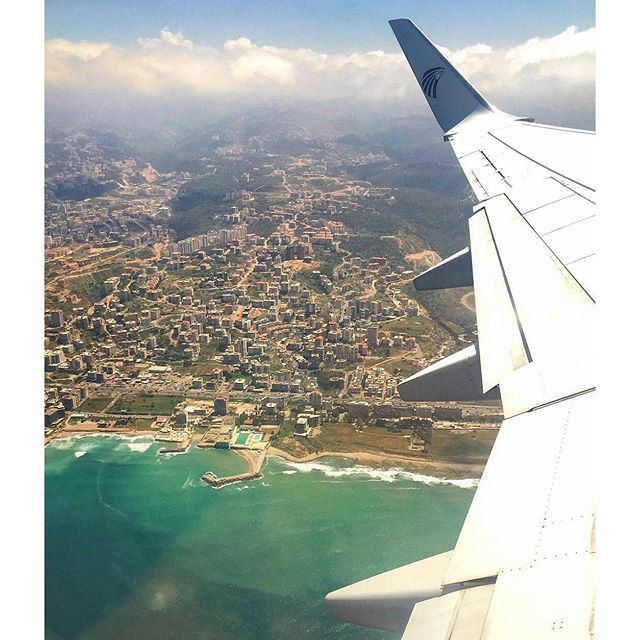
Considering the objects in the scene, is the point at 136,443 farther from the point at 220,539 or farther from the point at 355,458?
the point at 355,458

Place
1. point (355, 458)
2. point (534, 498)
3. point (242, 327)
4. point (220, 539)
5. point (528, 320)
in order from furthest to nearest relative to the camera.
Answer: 1. point (242, 327)
2. point (355, 458)
3. point (220, 539)
4. point (528, 320)
5. point (534, 498)

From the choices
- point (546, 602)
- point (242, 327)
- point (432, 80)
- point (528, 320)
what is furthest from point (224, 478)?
point (546, 602)

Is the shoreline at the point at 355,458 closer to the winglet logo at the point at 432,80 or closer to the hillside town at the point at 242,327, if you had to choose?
the hillside town at the point at 242,327

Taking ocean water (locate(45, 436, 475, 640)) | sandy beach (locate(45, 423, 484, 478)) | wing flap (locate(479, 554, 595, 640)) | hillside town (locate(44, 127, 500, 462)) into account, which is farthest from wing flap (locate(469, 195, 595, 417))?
sandy beach (locate(45, 423, 484, 478))

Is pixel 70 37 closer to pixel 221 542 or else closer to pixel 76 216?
pixel 76 216

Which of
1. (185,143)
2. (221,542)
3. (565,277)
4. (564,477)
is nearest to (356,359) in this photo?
(221,542)

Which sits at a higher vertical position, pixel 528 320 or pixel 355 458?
pixel 528 320

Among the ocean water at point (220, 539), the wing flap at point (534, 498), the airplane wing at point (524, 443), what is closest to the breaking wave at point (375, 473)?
the ocean water at point (220, 539)
